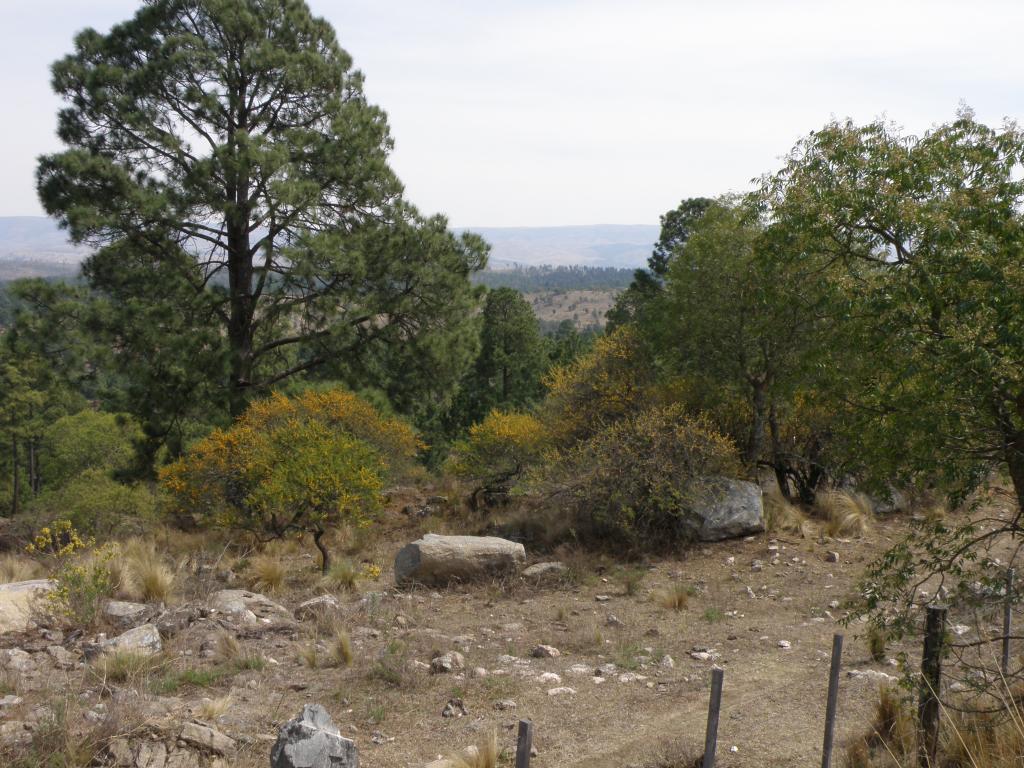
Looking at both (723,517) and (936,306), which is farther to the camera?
(723,517)

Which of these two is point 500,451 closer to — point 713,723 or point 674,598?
point 674,598

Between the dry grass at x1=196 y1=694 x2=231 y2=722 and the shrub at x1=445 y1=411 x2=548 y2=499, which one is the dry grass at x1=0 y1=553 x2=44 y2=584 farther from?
the shrub at x1=445 y1=411 x2=548 y2=499

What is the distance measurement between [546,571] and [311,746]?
6.20m

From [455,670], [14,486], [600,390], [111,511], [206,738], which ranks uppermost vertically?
[600,390]

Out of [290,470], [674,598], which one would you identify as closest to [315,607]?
[290,470]

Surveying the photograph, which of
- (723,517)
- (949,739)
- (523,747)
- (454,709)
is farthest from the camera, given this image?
(723,517)

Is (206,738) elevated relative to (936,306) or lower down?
lower down

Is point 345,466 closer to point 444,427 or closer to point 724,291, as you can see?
point 724,291

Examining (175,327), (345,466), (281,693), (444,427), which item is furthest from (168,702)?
(444,427)

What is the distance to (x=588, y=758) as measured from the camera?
5645 millimetres

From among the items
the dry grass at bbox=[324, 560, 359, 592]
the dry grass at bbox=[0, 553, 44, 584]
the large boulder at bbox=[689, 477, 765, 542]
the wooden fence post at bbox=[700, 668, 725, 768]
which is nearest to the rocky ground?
the dry grass at bbox=[324, 560, 359, 592]

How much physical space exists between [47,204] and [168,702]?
12830 mm

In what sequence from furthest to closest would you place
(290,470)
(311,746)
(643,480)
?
(643,480) → (290,470) → (311,746)

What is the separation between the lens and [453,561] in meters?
10.6
